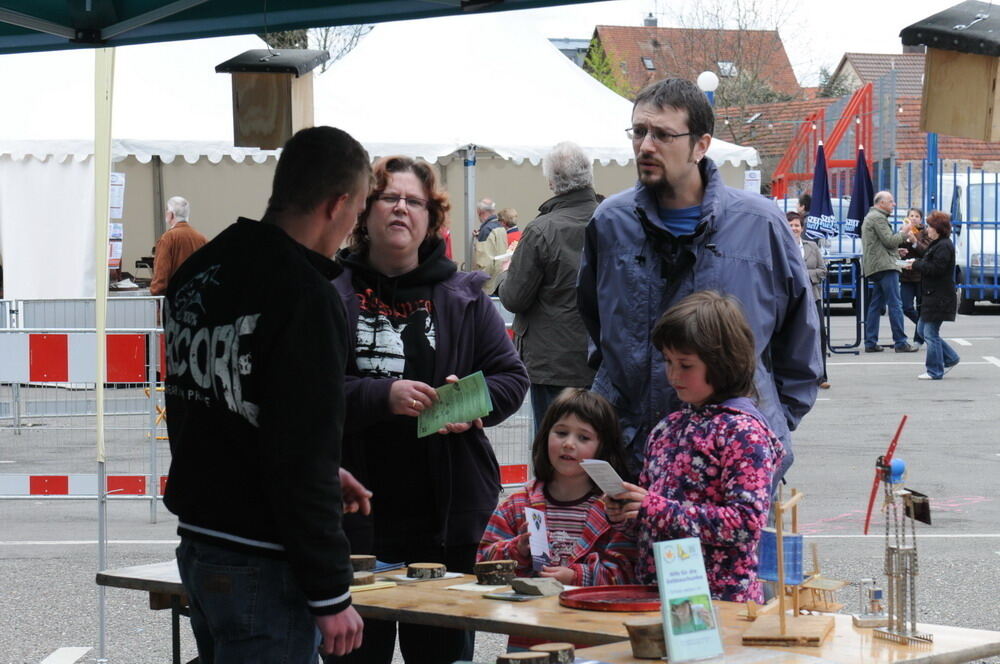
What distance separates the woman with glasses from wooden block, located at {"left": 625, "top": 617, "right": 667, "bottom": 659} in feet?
3.75

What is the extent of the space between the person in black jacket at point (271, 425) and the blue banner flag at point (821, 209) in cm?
1721

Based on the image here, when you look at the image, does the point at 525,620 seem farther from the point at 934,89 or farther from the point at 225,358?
the point at 934,89

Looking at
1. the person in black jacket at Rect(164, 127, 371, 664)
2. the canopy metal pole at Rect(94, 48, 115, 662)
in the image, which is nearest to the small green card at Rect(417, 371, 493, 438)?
the person in black jacket at Rect(164, 127, 371, 664)

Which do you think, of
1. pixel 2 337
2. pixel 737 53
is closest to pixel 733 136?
pixel 737 53

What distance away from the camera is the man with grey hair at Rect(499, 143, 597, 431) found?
7379 millimetres

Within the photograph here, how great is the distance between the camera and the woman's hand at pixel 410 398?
3895mm

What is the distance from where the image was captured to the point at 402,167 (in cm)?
419

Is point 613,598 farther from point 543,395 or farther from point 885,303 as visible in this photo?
point 885,303

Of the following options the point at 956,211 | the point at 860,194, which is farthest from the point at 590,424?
the point at 956,211

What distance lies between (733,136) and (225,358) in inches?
1918

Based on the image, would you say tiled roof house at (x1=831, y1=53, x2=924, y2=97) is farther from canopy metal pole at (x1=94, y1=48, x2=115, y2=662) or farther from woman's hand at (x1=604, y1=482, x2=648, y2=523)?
woman's hand at (x1=604, y1=482, x2=648, y2=523)

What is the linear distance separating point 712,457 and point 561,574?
2.02ft

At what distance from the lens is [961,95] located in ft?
12.9

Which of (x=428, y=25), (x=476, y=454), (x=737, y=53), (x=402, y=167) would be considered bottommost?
(x=476, y=454)
